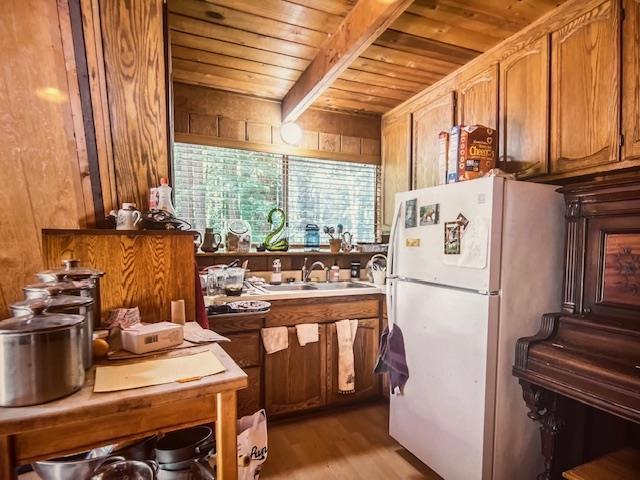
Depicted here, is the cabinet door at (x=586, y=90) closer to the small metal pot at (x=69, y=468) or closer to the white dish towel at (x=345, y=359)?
the white dish towel at (x=345, y=359)

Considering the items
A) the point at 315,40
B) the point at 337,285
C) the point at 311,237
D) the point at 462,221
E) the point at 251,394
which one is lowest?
the point at 251,394

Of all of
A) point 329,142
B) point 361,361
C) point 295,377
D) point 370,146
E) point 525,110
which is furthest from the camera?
point 370,146

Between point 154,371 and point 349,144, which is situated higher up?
point 349,144

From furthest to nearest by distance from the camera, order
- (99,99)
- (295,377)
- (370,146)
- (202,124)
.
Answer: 1. (370,146)
2. (202,124)
3. (295,377)
4. (99,99)

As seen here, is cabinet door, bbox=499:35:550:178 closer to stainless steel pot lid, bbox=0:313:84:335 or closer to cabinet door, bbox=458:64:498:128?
cabinet door, bbox=458:64:498:128

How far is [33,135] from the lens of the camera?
4.24ft

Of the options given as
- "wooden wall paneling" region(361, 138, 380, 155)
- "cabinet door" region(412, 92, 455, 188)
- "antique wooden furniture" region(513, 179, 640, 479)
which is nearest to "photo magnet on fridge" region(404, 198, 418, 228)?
"cabinet door" region(412, 92, 455, 188)

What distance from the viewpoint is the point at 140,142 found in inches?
58.9

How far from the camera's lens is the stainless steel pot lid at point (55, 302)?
809mm

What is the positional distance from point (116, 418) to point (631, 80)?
2.17 metres

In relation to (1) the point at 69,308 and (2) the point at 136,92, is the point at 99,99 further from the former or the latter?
(1) the point at 69,308

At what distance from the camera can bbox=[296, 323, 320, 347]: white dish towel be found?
90.1 inches

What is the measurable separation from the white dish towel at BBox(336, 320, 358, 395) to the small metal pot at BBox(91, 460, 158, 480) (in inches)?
56.8

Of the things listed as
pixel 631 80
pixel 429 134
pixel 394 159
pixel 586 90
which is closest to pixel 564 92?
pixel 586 90
